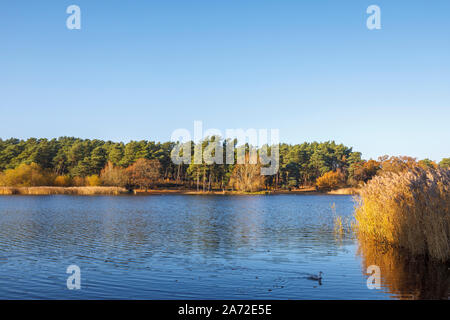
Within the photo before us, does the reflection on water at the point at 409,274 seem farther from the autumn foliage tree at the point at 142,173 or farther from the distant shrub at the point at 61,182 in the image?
the distant shrub at the point at 61,182

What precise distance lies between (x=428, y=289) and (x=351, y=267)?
3230 mm

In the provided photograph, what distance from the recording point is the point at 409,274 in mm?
12531

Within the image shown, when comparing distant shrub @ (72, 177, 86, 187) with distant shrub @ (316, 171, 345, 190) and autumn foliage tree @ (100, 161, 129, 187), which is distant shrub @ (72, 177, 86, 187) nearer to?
autumn foliage tree @ (100, 161, 129, 187)

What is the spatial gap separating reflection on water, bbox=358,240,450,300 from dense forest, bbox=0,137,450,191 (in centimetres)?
7711

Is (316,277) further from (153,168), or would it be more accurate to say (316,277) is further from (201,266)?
(153,168)

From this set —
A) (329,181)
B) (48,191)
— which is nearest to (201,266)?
(48,191)

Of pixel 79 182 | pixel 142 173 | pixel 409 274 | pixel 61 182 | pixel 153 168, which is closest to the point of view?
pixel 409 274

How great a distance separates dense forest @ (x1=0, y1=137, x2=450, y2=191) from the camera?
87.4 m

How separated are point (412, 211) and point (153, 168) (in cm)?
8054

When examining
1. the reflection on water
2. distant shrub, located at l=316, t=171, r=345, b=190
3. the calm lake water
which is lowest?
the calm lake water

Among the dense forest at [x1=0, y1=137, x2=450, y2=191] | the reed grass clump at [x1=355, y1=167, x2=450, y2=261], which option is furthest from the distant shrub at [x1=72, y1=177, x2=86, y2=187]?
the reed grass clump at [x1=355, y1=167, x2=450, y2=261]

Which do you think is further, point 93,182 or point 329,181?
point 329,181

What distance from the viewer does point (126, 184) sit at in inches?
3669

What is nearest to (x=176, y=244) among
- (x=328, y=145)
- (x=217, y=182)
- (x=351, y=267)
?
(x=351, y=267)
